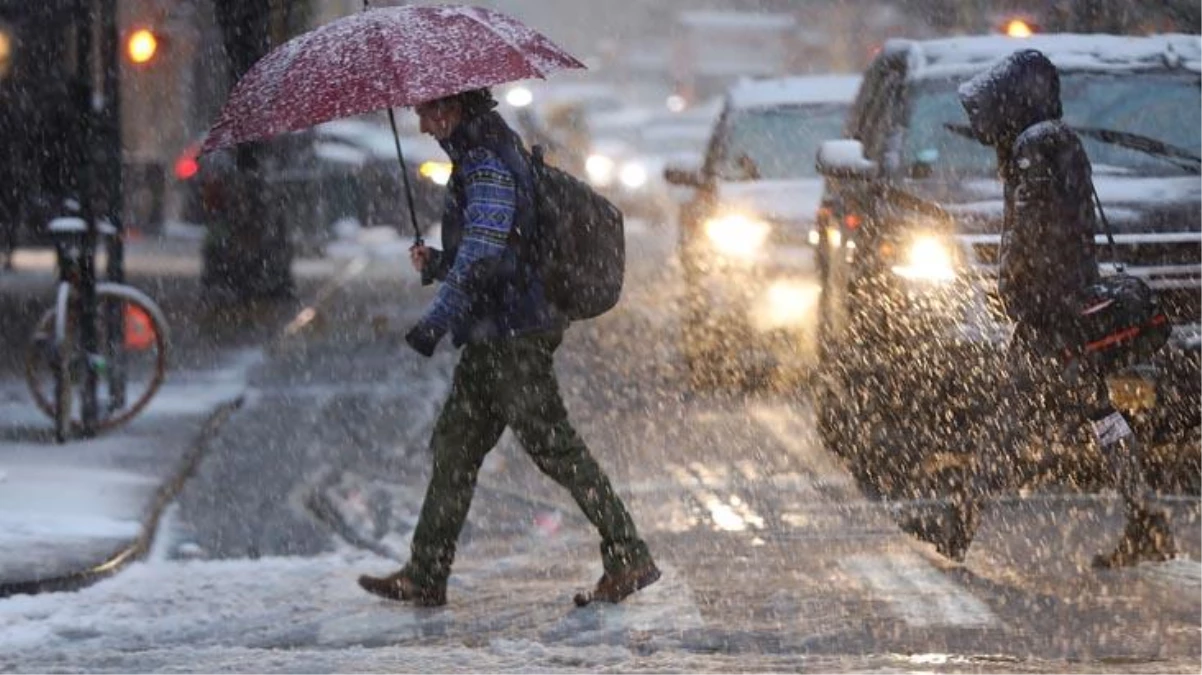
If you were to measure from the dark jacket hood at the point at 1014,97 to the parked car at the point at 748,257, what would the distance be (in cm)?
603

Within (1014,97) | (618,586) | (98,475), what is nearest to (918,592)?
(618,586)

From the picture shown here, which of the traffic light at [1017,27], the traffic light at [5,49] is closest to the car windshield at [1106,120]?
the traffic light at [1017,27]

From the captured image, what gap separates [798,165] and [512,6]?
57.8 meters

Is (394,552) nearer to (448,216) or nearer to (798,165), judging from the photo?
(448,216)

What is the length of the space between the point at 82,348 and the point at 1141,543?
5.46 meters

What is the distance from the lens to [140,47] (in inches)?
485

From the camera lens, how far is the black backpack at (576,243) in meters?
7.40

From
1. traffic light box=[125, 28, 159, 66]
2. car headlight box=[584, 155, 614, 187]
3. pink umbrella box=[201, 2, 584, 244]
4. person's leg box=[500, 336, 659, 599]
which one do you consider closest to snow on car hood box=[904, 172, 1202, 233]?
person's leg box=[500, 336, 659, 599]

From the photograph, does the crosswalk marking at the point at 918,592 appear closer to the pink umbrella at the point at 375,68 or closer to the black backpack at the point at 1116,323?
the black backpack at the point at 1116,323

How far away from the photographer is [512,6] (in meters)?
72.9

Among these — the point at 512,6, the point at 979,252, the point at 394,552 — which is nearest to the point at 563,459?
the point at 394,552

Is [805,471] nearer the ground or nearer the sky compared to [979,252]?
nearer the ground

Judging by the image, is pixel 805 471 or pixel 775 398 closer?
pixel 805 471

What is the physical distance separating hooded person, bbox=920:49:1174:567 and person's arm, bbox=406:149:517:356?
1.80 metres
